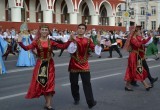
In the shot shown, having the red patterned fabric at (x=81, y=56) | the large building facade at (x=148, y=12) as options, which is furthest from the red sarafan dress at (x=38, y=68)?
the large building facade at (x=148, y=12)

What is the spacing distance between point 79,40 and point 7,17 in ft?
106

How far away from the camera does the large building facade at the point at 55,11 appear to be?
33.3 metres

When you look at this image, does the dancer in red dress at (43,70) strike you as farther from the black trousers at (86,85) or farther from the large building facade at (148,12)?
the large building facade at (148,12)

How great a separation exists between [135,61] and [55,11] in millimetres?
35075

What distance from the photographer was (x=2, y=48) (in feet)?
43.5

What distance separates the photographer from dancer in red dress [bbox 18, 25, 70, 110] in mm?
7074

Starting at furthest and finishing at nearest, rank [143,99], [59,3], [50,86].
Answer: [59,3] < [143,99] < [50,86]

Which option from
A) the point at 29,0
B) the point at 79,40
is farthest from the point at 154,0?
the point at 79,40

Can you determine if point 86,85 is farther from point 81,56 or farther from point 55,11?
point 55,11

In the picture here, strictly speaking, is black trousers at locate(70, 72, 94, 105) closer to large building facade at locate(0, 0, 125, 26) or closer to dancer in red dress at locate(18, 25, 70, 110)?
dancer in red dress at locate(18, 25, 70, 110)

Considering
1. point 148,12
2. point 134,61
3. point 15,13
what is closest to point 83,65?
point 134,61

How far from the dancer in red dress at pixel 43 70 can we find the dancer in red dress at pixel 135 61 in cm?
254

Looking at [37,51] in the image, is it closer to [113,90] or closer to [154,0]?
[113,90]

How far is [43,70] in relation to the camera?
712cm
